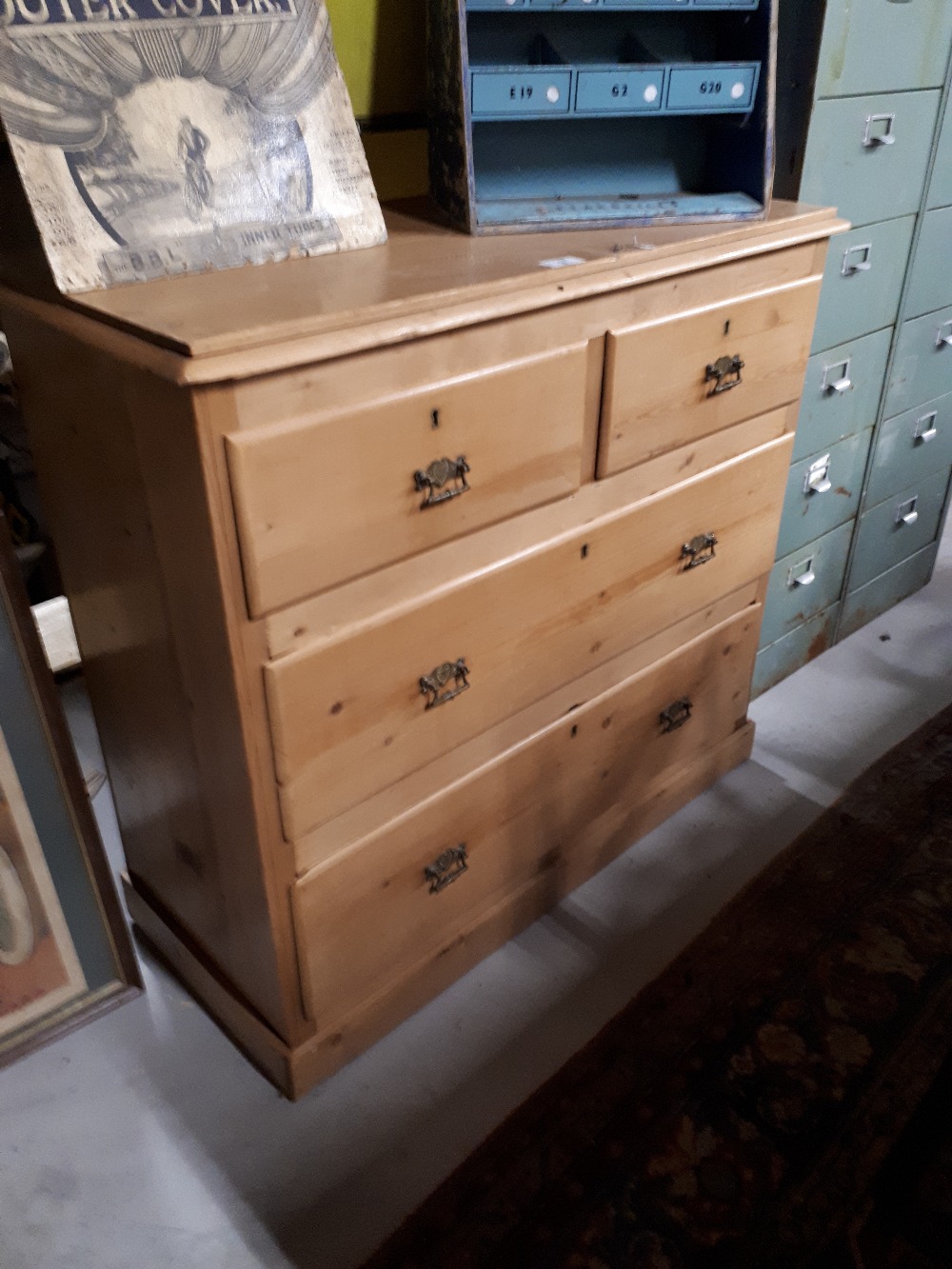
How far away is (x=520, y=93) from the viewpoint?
1263mm

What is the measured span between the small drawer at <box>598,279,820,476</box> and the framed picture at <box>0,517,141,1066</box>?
0.81 m

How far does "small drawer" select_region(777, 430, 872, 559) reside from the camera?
80.7 inches

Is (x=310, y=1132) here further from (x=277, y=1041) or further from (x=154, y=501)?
(x=154, y=501)

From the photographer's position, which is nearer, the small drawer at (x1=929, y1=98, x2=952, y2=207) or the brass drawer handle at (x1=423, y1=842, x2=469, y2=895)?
the brass drawer handle at (x1=423, y1=842, x2=469, y2=895)

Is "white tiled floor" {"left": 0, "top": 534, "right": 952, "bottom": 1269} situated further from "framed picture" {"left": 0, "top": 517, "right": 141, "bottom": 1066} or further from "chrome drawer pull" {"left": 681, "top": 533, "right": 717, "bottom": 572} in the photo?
"chrome drawer pull" {"left": 681, "top": 533, "right": 717, "bottom": 572}

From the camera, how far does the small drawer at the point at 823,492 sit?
205 cm

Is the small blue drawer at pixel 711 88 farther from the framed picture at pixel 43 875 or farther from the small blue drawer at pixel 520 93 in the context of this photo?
the framed picture at pixel 43 875

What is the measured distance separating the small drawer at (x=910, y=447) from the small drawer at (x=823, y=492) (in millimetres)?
72

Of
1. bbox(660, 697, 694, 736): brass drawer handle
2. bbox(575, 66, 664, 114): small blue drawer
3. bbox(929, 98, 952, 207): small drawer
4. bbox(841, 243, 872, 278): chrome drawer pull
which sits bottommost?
bbox(660, 697, 694, 736): brass drawer handle

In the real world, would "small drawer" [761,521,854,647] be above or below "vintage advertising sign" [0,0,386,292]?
below

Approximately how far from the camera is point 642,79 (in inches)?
51.8

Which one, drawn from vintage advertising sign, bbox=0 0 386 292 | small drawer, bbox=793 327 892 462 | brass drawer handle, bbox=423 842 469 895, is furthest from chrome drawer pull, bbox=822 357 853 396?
brass drawer handle, bbox=423 842 469 895

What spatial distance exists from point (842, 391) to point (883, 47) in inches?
24.3

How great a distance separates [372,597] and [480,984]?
0.79 meters
